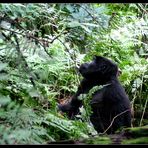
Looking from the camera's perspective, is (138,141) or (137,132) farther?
(137,132)

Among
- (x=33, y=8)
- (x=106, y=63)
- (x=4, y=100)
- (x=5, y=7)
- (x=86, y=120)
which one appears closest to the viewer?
(x=4, y=100)

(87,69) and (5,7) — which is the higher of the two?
(5,7)

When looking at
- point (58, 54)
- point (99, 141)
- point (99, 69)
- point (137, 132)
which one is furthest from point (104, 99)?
point (99, 141)

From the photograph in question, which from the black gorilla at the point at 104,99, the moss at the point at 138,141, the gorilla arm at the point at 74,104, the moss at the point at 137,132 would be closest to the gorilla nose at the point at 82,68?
the black gorilla at the point at 104,99

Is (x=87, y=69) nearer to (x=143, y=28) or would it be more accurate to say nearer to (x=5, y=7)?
(x=143, y=28)

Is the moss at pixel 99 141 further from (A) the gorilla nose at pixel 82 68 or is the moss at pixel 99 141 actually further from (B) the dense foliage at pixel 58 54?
(A) the gorilla nose at pixel 82 68

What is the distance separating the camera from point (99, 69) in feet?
20.0

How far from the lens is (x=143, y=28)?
19.8 ft

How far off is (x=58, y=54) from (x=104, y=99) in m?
1.00

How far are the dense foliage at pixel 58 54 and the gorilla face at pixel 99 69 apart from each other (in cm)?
15

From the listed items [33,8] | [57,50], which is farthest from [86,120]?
[57,50]

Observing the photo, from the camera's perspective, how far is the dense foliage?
2.81 meters

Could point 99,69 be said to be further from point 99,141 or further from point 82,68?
point 99,141

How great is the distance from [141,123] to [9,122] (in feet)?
12.1
